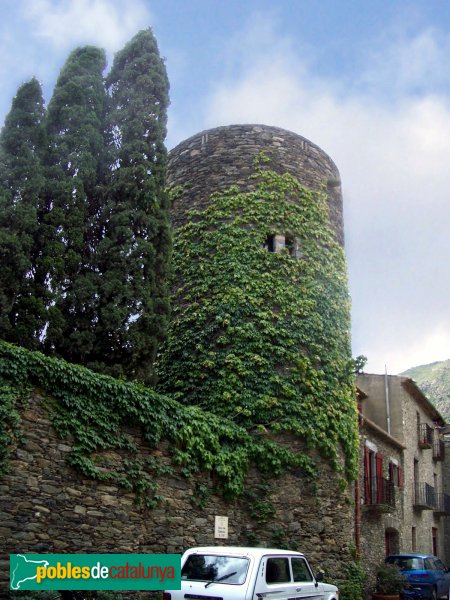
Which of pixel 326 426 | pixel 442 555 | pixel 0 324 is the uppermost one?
pixel 0 324

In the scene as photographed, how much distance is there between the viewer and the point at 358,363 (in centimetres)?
1580

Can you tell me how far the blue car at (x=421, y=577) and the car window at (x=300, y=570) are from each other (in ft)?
27.9

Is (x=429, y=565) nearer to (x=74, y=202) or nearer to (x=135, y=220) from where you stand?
(x=135, y=220)

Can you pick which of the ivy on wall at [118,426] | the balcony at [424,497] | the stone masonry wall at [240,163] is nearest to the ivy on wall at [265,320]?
the stone masonry wall at [240,163]

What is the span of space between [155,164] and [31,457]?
698 cm

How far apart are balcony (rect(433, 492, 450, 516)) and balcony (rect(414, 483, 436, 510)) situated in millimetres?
568

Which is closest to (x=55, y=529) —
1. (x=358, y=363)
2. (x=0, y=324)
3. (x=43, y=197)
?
(x=0, y=324)

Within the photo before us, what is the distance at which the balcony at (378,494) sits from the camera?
1862 cm

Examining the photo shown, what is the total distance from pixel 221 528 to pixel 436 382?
70424mm

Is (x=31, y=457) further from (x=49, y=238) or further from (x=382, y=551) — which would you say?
(x=382, y=551)

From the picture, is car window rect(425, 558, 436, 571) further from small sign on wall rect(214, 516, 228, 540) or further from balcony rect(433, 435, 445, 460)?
balcony rect(433, 435, 445, 460)

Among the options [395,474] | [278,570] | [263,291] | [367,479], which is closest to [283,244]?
[263,291]

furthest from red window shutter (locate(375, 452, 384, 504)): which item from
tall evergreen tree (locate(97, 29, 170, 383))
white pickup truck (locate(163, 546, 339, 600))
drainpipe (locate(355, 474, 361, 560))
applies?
white pickup truck (locate(163, 546, 339, 600))

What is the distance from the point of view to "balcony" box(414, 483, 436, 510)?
2722 cm
